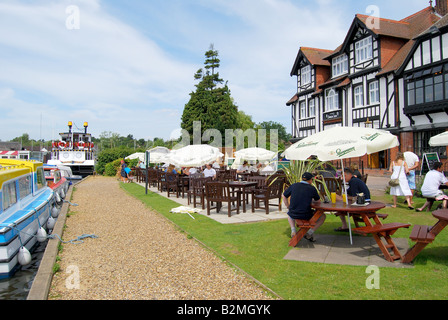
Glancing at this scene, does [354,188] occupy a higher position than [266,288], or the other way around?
[354,188]

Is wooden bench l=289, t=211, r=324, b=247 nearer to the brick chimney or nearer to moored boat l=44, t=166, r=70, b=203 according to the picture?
moored boat l=44, t=166, r=70, b=203

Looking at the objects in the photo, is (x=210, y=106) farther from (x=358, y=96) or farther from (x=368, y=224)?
(x=368, y=224)

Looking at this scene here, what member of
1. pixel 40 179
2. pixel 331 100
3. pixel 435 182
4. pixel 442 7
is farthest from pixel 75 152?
pixel 442 7

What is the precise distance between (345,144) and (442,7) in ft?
83.8

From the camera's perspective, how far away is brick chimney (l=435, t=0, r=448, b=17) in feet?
78.2

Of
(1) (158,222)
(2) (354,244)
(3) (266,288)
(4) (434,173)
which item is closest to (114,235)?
(1) (158,222)

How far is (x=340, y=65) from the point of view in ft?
91.1

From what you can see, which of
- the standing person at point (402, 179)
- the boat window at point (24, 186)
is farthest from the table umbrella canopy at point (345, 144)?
the boat window at point (24, 186)

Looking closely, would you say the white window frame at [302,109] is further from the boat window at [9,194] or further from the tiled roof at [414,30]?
the boat window at [9,194]

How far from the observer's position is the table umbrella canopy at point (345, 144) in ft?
18.3

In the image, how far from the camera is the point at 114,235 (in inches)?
306

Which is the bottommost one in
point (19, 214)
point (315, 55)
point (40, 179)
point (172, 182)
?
point (19, 214)

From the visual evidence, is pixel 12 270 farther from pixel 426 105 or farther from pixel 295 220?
pixel 426 105
